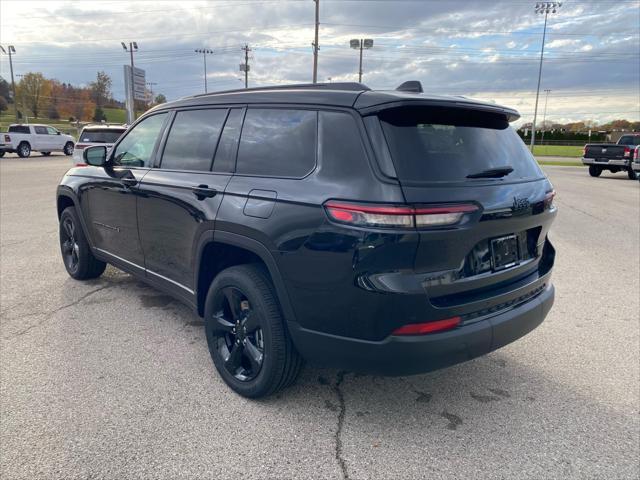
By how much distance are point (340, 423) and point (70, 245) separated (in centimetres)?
397

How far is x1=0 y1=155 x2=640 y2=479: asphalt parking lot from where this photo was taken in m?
2.46

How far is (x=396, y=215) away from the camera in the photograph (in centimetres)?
228

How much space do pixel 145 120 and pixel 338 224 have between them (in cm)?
261

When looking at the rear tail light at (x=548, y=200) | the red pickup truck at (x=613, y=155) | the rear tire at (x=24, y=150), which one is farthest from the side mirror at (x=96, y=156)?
the rear tire at (x=24, y=150)

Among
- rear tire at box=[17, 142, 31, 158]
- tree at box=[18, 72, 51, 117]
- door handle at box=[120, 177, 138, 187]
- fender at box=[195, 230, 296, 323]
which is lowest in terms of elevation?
rear tire at box=[17, 142, 31, 158]

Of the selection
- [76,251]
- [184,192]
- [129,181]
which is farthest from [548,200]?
[76,251]

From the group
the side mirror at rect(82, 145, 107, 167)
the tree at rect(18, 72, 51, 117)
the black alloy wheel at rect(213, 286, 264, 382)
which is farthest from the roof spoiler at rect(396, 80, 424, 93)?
the tree at rect(18, 72, 51, 117)

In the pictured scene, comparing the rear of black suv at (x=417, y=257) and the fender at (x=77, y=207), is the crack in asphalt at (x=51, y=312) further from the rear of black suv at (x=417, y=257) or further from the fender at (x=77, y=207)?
the rear of black suv at (x=417, y=257)

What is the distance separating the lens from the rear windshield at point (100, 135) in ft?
47.3

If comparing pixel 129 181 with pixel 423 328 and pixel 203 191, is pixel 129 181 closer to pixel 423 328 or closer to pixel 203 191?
pixel 203 191

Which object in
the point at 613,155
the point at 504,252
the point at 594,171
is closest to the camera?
the point at 504,252

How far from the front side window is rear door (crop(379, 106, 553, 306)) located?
2279mm

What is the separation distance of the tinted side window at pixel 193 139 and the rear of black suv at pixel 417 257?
1.25 m

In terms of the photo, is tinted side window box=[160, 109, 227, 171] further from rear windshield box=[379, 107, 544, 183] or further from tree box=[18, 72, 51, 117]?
tree box=[18, 72, 51, 117]
